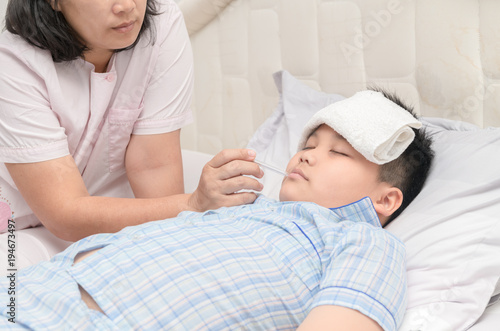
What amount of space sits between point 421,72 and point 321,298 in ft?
2.75

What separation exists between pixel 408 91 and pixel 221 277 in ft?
2.84

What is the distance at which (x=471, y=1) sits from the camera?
4.39 feet

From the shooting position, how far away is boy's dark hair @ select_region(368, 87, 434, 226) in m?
1.21

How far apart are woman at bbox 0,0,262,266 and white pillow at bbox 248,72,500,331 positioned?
374 mm

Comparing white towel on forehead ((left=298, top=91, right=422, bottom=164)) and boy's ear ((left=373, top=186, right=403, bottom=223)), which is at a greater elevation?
white towel on forehead ((left=298, top=91, right=422, bottom=164))

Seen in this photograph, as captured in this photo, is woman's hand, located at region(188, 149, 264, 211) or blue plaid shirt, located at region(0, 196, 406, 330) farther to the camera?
woman's hand, located at region(188, 149, 264, 211)

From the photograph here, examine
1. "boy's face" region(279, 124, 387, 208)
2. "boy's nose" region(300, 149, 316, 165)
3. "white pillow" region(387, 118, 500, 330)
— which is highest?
"boy's nose" region(300, 149, 316, 165)

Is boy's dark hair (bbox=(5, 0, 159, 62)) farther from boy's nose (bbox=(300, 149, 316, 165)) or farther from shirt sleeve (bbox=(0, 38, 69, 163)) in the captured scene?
boy's nose (bbox=(300, 149, 316, 165))

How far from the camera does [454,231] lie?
41.3 inches

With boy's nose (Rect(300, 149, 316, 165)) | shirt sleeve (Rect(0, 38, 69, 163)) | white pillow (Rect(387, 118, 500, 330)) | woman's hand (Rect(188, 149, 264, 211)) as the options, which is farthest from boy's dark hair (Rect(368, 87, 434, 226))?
shirt sleeve (Rect(0, 38, 69, 163))

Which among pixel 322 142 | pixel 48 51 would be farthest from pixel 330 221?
pixel 48 51

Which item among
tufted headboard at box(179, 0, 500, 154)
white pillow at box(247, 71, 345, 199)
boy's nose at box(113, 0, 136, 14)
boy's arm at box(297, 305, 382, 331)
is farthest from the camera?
white pillow at box(247, 71, 345, 199)

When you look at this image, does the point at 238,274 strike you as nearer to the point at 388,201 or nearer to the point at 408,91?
the point at 388,201

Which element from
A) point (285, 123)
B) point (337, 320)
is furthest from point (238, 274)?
point (285, 123)
